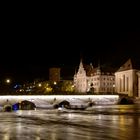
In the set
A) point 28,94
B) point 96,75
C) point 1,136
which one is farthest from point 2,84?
point 1,136

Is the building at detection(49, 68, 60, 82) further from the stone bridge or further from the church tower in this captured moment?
the stone bridge

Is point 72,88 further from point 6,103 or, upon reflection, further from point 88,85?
point 6,103

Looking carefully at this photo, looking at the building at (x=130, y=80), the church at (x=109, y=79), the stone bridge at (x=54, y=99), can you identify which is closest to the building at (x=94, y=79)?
the church at (x=109, y=79)

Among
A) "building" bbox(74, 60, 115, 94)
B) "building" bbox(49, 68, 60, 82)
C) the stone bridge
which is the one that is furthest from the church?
the stone bridge

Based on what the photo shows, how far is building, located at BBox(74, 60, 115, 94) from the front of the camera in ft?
538

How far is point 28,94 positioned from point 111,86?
3186 inches

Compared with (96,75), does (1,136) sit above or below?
below

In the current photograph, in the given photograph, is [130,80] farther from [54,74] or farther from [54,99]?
[54,99]

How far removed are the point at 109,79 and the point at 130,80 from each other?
2741cm

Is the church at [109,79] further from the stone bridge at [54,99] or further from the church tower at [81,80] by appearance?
the stone bridge at [54,99]

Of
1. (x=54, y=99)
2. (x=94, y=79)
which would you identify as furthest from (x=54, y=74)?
(x=54, y=99)

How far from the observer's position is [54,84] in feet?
511

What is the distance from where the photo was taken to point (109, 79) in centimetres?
16700

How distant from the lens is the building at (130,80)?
5364 inches
